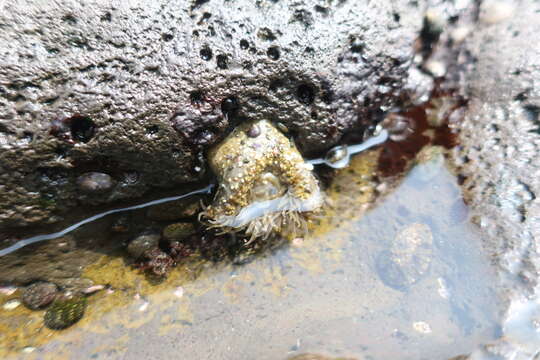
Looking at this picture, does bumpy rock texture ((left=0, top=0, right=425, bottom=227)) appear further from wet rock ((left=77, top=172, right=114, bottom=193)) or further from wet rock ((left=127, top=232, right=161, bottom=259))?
wet rock ((left=127, top=232, right=161, bottom=259))

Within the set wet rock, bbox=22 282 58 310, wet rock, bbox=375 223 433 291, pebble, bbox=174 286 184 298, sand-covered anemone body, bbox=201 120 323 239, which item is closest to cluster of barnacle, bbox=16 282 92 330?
wet rock, bbox=22 282 58 310

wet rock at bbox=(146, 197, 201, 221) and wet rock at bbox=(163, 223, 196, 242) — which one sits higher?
wet rock at bbox=(146, 197, 201, 221)

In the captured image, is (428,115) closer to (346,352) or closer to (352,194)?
(352,194)

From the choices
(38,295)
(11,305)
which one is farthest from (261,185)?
(11,305)

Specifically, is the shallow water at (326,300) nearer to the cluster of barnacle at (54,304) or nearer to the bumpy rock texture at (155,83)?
the cluster of barnacle at (54,304)

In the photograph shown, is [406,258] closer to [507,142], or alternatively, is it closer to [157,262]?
[507,142]

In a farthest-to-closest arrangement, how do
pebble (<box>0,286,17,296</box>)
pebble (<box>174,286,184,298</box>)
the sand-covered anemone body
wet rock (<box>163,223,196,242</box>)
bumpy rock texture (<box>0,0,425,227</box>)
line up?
wet rock (<box>163,223,196,242</box>), the sand-covered anemone body, pebble (<box>174,286,184,298</box>), pebble (<box>0,286,17,296</box>), bumpy rock texture (<box>0,0,425,227</box>)

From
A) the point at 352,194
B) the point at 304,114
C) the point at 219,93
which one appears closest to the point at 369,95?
the point at 304,114
